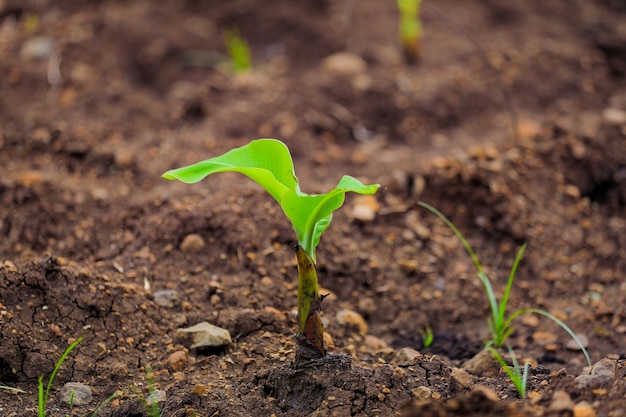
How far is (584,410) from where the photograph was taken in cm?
124

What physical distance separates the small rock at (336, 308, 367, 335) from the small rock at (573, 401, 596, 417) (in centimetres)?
68

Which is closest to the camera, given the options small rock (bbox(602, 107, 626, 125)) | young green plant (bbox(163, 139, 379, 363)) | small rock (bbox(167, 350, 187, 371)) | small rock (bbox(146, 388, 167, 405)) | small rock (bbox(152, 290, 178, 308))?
young green plant (bbox(163, 139, 379, 363))

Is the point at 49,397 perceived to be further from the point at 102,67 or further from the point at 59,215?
the point at 102,67

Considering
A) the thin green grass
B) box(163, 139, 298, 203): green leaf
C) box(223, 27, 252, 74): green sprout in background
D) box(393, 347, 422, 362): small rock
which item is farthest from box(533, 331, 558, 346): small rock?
box(223, 27, 252, 74): green sprout in background

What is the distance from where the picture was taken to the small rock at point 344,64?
2957mm

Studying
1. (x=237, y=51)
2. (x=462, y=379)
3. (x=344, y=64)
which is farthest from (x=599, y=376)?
(x=237, y=51)

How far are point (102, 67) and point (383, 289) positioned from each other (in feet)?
5.60

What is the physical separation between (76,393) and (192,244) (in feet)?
1.93

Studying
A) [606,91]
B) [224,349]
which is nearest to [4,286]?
[224,349]

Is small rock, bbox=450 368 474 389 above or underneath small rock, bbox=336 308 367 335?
above

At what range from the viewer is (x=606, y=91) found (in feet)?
9.66

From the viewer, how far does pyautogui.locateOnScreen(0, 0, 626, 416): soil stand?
5.05 ft

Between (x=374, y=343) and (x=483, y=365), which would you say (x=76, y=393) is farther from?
(x=483, y=365)

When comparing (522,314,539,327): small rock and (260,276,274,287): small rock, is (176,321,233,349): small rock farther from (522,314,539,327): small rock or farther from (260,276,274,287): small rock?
(522,314,539,327): small rock
